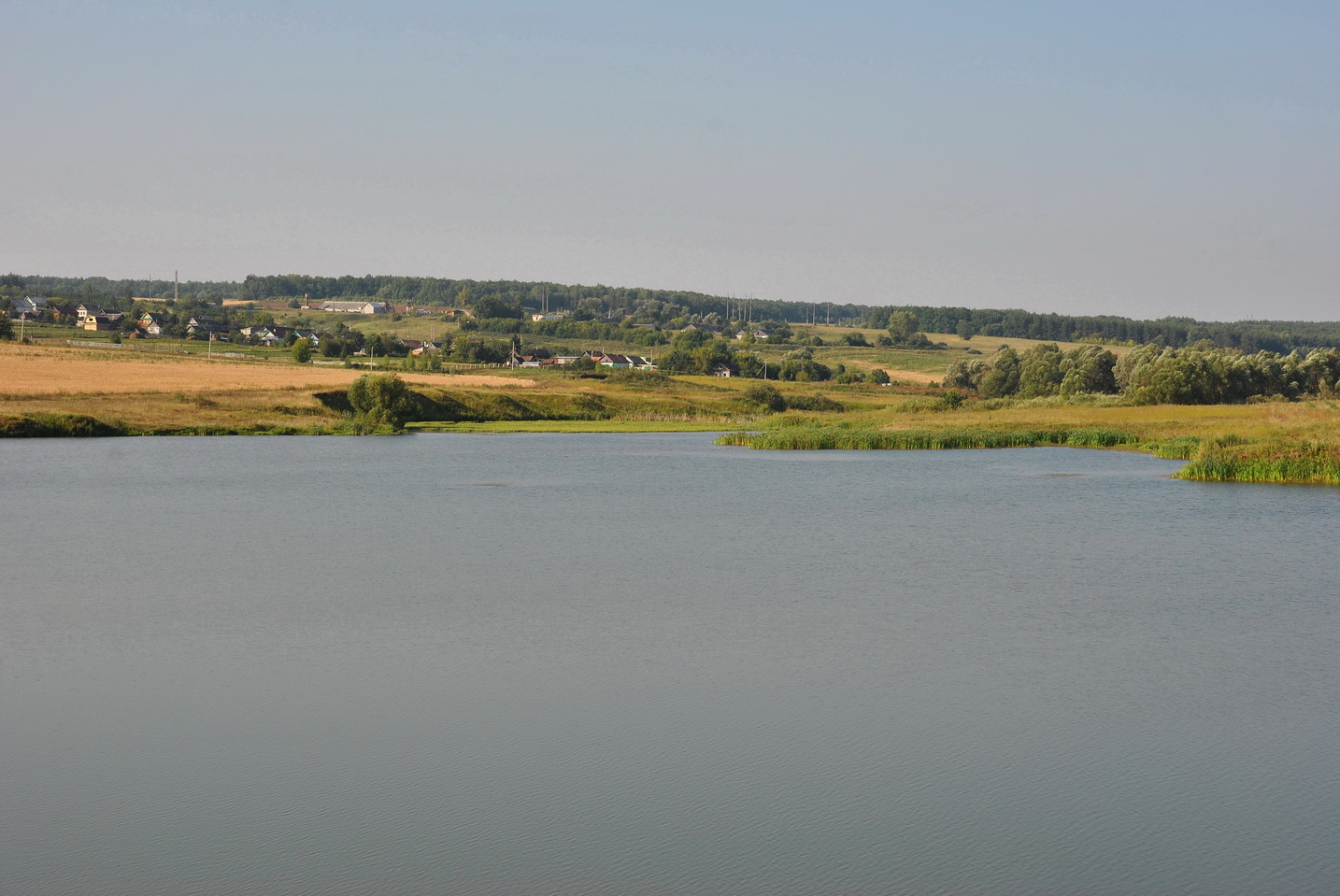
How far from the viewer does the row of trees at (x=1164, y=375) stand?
78312mm

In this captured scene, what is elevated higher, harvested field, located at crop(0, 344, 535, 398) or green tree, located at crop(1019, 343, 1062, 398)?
green tree, located at crop(1019, 343, 1062, 398)

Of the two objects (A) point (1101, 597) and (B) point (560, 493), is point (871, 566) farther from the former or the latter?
(B) point (560, 493)

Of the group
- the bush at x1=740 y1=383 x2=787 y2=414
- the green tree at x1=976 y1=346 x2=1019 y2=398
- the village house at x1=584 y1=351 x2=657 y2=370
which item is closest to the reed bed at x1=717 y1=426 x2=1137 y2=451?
the bush at x1=740 y1=383 x2=787 y2=414

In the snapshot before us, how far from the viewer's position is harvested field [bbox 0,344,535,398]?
223 feet

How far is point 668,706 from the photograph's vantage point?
43.1 ft

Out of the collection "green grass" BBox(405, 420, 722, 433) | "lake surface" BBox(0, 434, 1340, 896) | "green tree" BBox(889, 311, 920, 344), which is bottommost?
"green grass" BBox(405, 420, 722, 433)

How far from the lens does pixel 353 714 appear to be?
1272 cm

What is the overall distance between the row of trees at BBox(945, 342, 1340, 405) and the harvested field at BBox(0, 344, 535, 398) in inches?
1520

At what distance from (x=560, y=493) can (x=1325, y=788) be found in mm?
25855

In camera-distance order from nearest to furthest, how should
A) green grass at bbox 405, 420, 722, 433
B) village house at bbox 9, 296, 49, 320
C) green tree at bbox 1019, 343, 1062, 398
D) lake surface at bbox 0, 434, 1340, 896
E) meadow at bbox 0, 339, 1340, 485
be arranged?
1. lake surface at bbox 0, 434, 1340, 896
2. meadow at bbox 0, 339, 1340, 485
3. green grass at bbox 405, 420, 722, 433
4. green tree at bbox 1019, 343, 1062, 398
5. village house at bbox 9, 296, 49, 320

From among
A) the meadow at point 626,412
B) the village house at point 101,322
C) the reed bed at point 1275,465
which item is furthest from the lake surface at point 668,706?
the village house at point 101,322

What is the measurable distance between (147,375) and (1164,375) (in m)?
64.2

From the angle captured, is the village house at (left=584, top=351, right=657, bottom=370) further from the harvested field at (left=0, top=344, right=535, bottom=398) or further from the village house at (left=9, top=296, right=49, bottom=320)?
the village house at (left=9, top=296, right=49, bottom=320)

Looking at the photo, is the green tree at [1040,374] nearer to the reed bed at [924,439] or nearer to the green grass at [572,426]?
the green grass at [572,426]
